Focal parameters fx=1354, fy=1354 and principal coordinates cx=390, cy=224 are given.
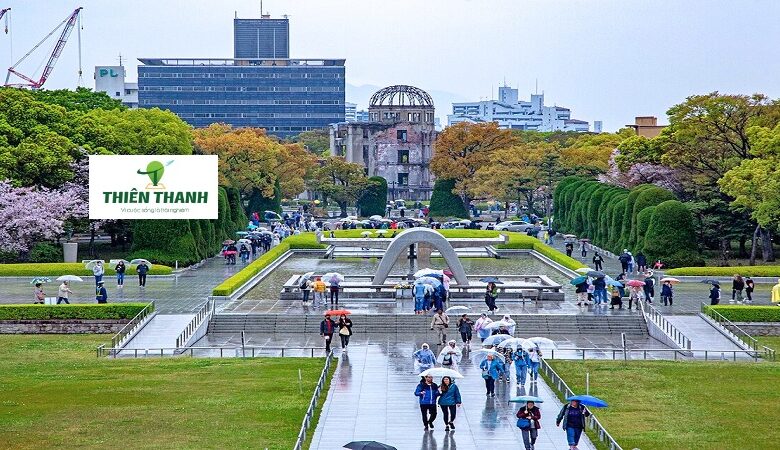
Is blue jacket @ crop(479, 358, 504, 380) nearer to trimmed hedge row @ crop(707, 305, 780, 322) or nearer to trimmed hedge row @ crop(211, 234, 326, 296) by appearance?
trimmed hedge row @ crop(707, 305, 780, 322)

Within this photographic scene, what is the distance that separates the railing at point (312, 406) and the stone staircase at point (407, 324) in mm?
7786

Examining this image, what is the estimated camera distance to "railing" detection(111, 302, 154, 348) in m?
44.8

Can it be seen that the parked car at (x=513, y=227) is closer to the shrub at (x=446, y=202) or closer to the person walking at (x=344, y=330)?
the shrub at (x=446, y=202)

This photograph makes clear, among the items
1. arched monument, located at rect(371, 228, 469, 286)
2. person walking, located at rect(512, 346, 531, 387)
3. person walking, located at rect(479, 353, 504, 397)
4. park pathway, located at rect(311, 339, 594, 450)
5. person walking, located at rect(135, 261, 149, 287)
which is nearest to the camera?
park pathway, located at rect(311, 339, 594, 450)

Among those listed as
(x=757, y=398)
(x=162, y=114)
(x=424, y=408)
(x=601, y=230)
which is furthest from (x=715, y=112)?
(x=424, y=408)

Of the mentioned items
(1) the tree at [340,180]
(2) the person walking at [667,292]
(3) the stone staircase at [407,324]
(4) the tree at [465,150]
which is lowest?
(3) the stone staircase at [407,324]

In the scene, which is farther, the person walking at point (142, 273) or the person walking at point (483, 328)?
the person walking at point (142, 273)

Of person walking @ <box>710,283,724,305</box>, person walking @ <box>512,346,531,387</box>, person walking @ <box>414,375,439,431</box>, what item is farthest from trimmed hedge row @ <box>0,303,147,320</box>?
person walking @ <box>710,283,724,305</box>

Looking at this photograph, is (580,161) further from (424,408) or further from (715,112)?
(424,408)

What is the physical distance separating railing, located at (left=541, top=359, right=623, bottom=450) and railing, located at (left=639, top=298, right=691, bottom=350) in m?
6.85

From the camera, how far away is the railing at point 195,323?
45.6 m

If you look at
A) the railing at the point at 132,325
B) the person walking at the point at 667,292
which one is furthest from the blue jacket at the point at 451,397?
the person walking at the point at 667,292

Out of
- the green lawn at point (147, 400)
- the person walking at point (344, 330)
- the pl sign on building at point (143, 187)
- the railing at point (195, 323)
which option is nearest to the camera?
the green lawn at point (147, 400)

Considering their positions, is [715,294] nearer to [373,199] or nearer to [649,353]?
[649,353]
